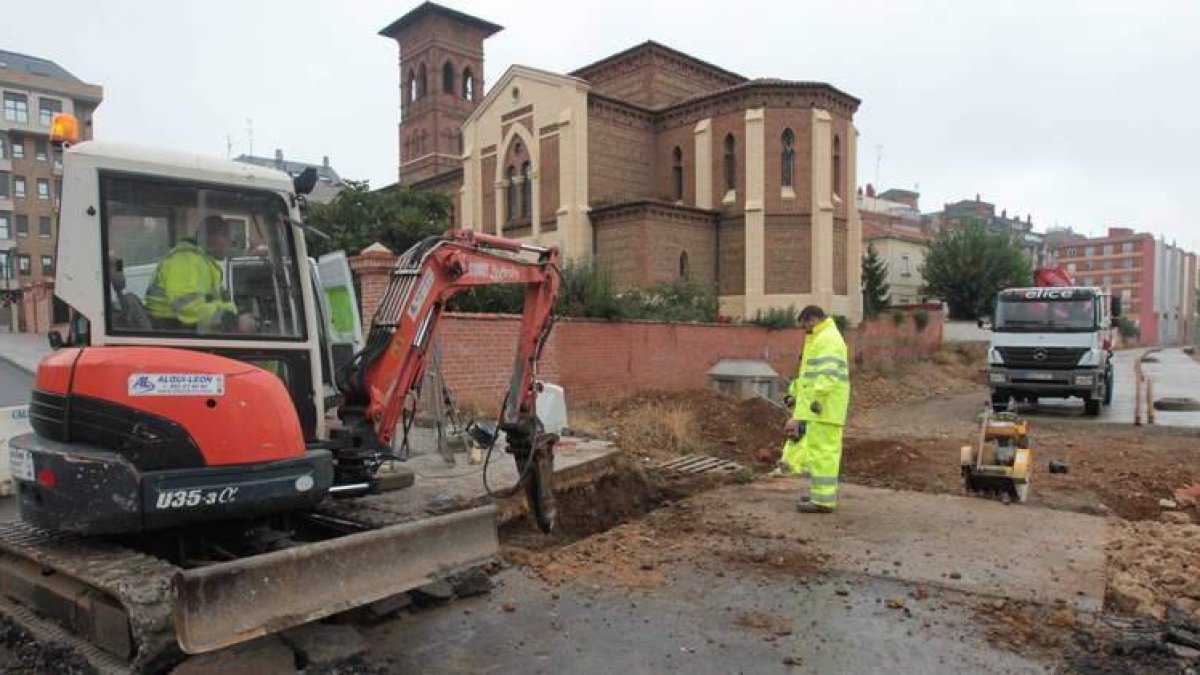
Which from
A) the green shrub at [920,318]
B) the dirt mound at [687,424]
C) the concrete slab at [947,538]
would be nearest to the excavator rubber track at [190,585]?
the concrete slab at [947,538]

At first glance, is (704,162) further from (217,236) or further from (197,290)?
(197,290)

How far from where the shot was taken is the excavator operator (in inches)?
167

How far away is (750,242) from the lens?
102 ft

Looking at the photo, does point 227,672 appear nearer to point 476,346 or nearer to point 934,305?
point 476,346

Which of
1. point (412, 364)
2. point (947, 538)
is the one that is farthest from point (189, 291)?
point (947, 538)

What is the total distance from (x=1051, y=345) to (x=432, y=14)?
42148 millimetres

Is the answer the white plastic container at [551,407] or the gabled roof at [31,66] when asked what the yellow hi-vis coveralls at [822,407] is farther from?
the gabled roof at [31,66]

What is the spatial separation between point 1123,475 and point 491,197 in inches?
1151

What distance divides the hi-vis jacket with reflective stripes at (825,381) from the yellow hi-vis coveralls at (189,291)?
15.8 ft

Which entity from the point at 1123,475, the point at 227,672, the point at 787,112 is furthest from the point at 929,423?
the point at 787,112

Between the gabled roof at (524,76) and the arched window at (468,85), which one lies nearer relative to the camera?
the gabled roof at (524,76)

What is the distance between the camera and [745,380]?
691 inches

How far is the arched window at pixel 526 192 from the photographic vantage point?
33.8 meters

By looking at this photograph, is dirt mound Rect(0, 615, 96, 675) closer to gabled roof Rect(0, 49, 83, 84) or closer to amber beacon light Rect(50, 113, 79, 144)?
amber beacon light Rect(50, 113, 79, 144)
